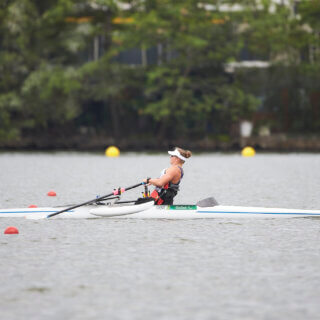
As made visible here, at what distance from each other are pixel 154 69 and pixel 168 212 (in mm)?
35766

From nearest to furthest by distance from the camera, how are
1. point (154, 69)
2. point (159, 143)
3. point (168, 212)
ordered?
point (168, 212) < point (154, 69) < point (159, 143)

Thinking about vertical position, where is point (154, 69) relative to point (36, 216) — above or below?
above

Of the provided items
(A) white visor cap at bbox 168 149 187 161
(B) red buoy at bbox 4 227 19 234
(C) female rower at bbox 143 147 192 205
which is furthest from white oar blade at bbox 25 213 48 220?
(A) white visor cap at bbox 168 149 187 161

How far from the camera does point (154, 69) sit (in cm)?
4762

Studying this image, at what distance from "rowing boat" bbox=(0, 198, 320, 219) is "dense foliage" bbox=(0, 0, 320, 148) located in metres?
33.6

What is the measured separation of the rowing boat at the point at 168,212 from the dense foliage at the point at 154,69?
3364 cm

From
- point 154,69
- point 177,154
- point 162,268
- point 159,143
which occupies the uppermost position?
point 154,69

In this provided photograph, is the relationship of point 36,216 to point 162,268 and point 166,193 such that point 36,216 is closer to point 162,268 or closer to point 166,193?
point 166,193

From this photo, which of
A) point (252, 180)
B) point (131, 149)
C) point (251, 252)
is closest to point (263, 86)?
point (131, 149)

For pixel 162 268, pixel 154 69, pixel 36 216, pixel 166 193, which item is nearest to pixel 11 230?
pixel 36 216

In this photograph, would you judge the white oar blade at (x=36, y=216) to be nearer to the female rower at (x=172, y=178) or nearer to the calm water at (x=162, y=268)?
the calm water at (x=162, y=268)

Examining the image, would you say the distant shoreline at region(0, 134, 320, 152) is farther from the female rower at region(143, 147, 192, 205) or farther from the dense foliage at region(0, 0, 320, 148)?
the female rower at region(143, 147, 192, 205)

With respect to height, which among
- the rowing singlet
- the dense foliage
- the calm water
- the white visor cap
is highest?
the dense foliage

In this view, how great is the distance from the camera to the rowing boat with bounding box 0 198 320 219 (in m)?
12.4
